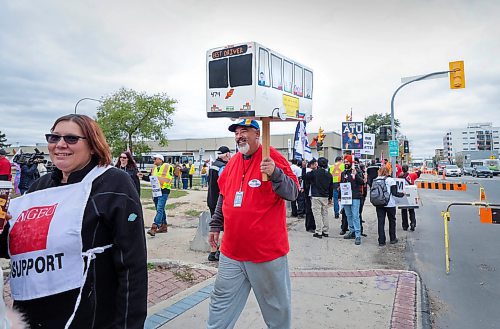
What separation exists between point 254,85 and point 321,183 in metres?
5.07

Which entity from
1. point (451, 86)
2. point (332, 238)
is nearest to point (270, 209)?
point (332, 238)

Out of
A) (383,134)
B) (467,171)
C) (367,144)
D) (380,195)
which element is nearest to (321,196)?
(380,195)

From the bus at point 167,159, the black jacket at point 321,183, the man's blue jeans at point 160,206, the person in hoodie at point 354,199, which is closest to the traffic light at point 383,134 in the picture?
the person in hoodie at point 354,199

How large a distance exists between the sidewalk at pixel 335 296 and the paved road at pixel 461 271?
35 centimetres

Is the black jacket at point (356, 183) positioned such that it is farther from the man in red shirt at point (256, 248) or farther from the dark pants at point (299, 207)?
the man in red shirt at point (256, 248)

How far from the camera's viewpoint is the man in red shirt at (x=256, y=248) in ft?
8.66

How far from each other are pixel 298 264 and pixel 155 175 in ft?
14.0

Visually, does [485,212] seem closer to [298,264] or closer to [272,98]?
[298,264]

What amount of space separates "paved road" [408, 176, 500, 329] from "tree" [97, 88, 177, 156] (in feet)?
98.4

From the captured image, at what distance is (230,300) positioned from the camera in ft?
8.93

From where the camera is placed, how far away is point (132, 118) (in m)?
34.6

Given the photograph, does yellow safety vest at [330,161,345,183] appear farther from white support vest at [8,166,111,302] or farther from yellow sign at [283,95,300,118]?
white support vest at [8,166,111,302]

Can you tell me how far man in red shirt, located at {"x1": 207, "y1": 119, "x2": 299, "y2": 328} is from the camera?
2639mm

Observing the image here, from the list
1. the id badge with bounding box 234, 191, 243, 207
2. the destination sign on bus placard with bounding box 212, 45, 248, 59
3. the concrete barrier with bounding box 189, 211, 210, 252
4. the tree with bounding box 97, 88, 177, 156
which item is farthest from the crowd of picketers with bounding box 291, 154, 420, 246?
the tree with bounding box 97, 88, 177, 156
